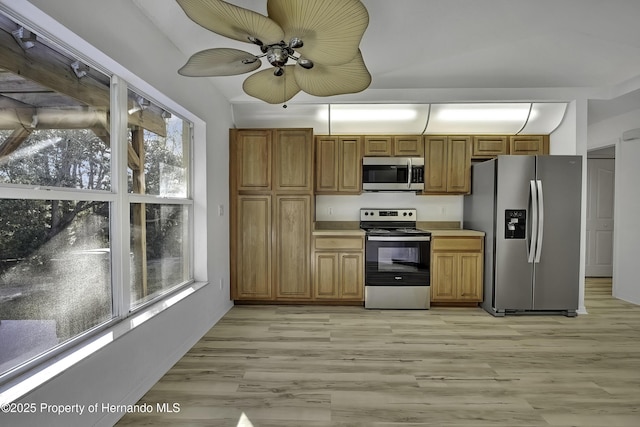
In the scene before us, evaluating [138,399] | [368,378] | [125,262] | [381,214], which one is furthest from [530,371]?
[125,262]

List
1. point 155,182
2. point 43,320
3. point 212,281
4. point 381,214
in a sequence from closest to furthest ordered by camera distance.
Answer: point 43,320
point 155,182
point 212,281
point 381,214

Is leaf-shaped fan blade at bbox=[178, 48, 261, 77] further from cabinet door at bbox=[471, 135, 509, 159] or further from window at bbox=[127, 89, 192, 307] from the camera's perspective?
cabinet door at bbox=[471, 135, 509, 159]

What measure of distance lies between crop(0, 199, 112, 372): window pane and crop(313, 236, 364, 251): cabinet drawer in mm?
2207

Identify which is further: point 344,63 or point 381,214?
point 381,214

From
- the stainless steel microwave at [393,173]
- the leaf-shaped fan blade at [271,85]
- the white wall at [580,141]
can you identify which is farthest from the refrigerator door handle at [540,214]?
the leaf-shaped fan blade at [271,85]

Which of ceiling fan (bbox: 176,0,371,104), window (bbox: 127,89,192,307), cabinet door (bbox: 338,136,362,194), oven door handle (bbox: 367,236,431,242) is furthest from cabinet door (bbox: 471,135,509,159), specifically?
window (bbox: 127,89,192,307)

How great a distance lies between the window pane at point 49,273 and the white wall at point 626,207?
19.1 ft

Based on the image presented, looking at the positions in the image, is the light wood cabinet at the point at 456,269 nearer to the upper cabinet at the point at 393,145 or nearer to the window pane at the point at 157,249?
the upper cabinet at the point at 393,145

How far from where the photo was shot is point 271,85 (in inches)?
71.3

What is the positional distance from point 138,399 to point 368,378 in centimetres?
151

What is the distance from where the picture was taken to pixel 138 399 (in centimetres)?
189

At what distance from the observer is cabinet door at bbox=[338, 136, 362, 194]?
3850 mm

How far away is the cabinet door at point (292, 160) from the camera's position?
362 cm

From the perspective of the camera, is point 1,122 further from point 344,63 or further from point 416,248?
point 416,248
